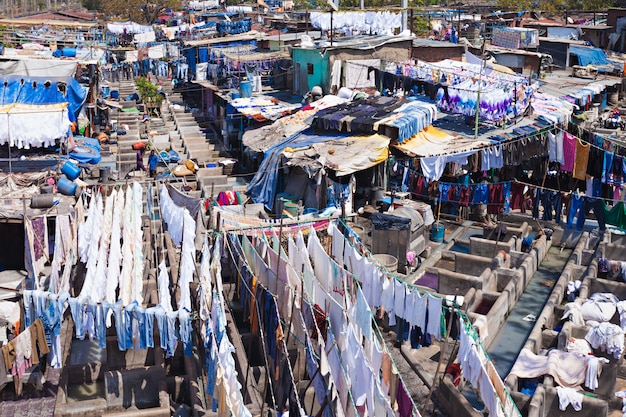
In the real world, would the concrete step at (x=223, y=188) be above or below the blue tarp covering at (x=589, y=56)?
below

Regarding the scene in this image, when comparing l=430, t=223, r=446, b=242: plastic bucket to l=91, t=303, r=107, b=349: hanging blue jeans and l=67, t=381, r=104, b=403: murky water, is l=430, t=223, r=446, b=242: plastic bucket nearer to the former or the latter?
l=67, t=381, r=104, b=403: murky water

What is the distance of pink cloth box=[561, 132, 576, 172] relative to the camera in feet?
75.3

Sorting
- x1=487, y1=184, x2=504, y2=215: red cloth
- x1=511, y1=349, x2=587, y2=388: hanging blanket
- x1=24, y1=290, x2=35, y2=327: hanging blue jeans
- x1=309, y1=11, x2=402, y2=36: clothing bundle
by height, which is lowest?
x1=511, y1=349, x2=587, y2=388: hanging blanket

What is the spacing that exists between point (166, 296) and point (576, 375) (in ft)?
27.7

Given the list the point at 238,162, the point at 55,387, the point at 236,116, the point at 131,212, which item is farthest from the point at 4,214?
the point at 236,116

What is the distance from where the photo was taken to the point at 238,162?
30.8 metres

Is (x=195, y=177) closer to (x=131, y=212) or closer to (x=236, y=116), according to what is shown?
(x=236, y=116)

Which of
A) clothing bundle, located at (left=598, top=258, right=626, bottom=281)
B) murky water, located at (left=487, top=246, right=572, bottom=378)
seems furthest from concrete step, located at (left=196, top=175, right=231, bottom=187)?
clothing bundle, located at (left=598, top=258, right=626, bottom=281)

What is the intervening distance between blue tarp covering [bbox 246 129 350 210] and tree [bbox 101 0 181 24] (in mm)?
67840

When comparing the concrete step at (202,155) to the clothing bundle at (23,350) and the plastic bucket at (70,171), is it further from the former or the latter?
the clothing bundle at (23,350)

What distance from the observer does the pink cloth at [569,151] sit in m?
22.9

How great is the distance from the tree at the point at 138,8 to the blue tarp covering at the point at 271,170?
223 ft

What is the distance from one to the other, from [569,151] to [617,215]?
3.41 metres

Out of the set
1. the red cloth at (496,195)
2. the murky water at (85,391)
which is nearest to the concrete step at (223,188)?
the red cloth at (496,195)
